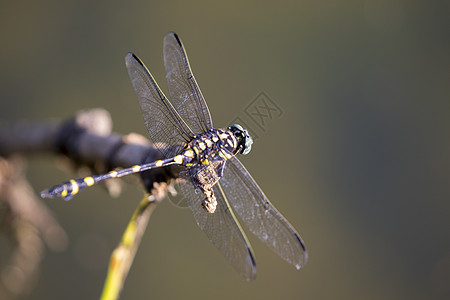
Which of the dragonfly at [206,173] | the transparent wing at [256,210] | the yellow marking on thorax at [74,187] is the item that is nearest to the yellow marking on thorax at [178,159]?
the dragonfly at [206,173]

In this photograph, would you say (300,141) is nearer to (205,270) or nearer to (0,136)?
(205,270)

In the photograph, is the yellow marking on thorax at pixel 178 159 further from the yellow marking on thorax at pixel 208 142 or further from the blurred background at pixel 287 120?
the blurred background at pixel 287 120

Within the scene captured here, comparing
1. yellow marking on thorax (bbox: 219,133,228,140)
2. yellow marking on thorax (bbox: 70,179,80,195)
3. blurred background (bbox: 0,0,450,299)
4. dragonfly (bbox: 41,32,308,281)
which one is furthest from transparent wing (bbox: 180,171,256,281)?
blurred background (bbox: 0,0,450,299)

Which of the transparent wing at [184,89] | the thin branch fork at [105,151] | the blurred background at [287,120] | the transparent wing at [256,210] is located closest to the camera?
the thin branch fork at [105,151]

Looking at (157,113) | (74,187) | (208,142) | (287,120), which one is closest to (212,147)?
(208,142)

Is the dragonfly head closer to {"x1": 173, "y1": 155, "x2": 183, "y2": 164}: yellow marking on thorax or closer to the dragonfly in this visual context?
the dragonfly

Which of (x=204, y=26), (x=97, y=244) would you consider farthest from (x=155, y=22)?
(x=97, y=244)

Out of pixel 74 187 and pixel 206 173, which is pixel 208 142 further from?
pixel 74 187
